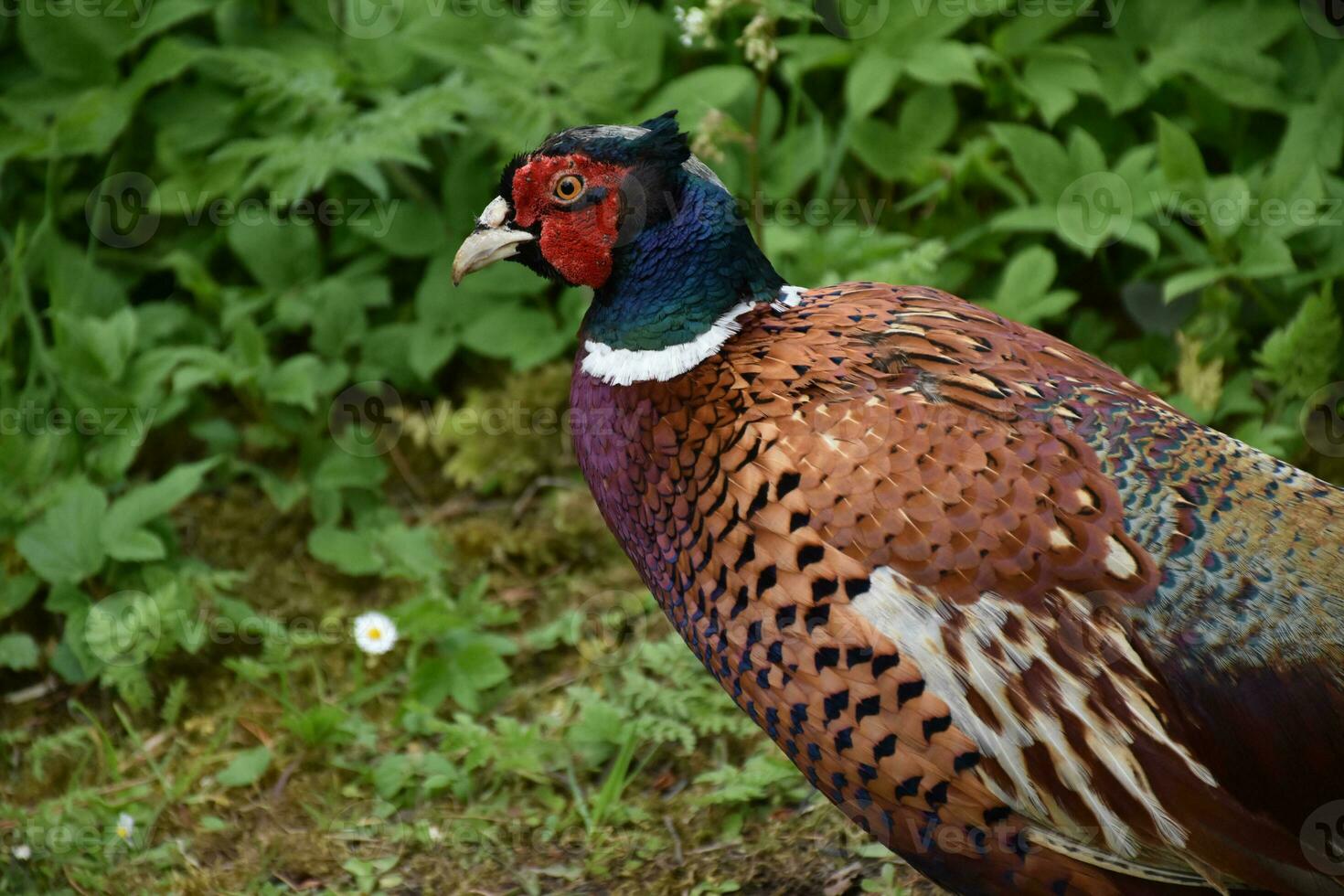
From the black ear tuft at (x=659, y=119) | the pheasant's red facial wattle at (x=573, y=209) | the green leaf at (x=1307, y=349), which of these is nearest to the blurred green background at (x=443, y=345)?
the green leaf at (x=1307, y=349)

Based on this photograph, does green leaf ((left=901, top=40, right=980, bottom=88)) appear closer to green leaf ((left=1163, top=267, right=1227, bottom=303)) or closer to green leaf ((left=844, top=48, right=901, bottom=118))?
green leaf ((left=844, top=48, right=901, bottom=118))

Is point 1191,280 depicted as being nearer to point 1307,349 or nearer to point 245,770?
point 1307,349

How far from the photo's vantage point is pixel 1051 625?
2420mm

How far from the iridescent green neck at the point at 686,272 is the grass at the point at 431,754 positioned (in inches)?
50.3

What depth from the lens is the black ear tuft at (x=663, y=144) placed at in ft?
9.11

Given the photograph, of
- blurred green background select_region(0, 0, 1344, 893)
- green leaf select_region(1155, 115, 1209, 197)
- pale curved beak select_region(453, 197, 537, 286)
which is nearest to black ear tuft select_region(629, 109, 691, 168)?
pale curved beak select_region(453, 197, 537, 286)

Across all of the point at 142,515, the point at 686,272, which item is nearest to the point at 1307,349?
the point at 686,272

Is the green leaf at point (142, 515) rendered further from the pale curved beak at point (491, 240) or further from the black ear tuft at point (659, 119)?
the black ear tuft at point (659, 119)

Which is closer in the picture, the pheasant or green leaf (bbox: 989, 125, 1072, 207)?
the pheasant

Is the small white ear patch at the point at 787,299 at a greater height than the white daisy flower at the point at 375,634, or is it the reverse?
the small white ear patch at the point at 787,299

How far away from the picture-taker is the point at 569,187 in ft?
9.29

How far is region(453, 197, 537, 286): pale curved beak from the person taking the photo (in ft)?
9.61

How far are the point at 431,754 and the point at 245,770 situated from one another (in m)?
0.51

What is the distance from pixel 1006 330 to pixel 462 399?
2525 millimetres
